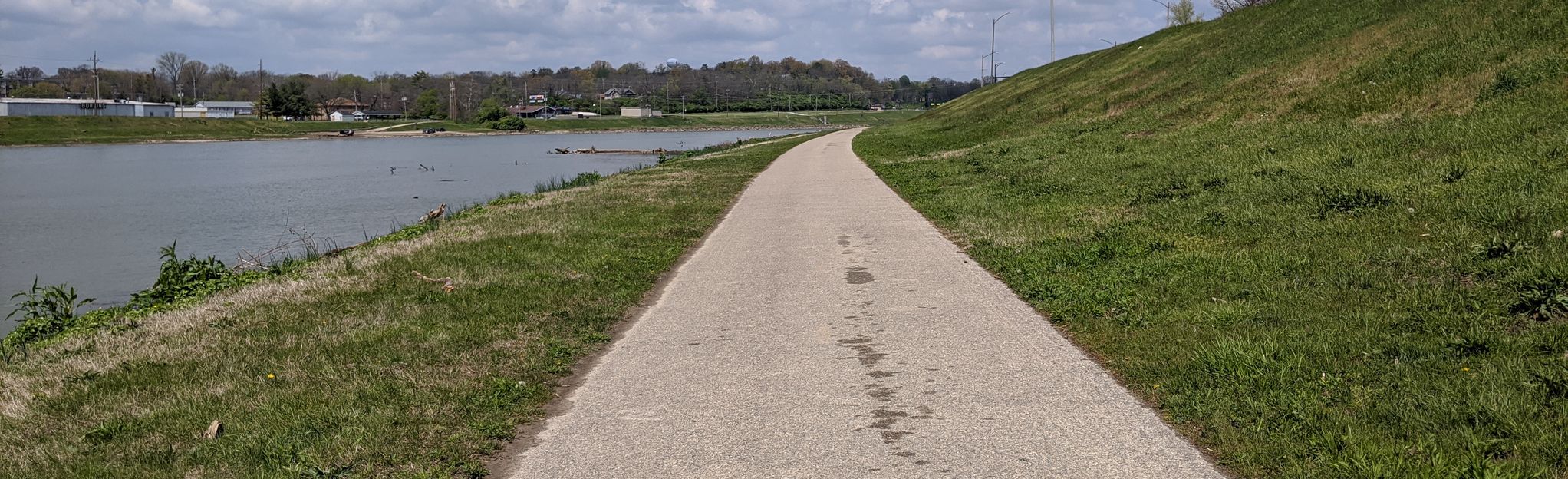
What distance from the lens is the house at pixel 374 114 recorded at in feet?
540

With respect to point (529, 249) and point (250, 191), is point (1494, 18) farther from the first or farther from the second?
point (250, 191)

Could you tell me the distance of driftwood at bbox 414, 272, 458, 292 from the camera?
10.7 meters

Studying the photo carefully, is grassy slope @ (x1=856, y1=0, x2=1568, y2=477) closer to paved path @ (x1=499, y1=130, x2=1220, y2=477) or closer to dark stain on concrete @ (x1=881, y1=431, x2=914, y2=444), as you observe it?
paved path @ (x1=499, y1=130, x2=1220, y2=477)

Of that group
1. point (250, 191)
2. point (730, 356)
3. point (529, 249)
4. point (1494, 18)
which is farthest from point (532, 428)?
point (250, 191)

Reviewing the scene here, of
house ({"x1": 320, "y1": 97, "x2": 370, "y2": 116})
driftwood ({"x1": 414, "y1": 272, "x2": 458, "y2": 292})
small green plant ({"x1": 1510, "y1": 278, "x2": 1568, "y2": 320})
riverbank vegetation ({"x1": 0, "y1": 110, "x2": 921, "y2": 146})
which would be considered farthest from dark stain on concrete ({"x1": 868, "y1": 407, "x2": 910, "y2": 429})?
house ({"x1": 320, "y1": 97, "x2": 370, "y2": 116})

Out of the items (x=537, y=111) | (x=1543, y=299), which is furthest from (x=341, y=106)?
(x=1543, y=299)

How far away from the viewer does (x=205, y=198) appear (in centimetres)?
3591

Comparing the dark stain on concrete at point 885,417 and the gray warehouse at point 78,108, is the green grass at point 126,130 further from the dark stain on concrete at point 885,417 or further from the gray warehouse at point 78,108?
the dark stain on concrete at point 885,417

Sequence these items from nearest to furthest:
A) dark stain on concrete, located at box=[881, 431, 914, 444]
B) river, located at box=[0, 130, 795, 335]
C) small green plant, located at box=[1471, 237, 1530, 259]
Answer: dark stain on concrete, located at box=[881, 431, 914, 444]
small green plant, located at box=[1471, 237, 1530, 259]
river, located at box=[0, 130, 795, 335]

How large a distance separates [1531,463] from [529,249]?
1060 centimetres

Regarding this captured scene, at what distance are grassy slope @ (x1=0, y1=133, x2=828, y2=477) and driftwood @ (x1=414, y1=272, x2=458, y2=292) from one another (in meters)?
0.10

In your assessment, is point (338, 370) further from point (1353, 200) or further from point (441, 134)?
point (441, 134)

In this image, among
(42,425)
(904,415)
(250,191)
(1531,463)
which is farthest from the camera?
(250,191)

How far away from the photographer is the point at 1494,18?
733 inches
